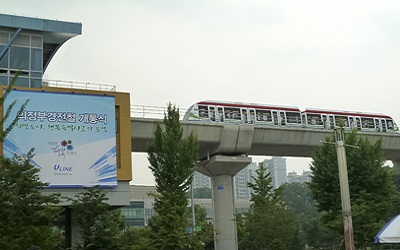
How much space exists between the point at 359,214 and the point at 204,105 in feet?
46.1

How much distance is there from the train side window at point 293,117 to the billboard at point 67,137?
18.2 meters

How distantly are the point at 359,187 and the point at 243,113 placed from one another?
11438 millimetres

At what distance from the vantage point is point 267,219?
150 feet

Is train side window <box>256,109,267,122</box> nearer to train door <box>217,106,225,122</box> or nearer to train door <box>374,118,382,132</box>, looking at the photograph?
train door <box>217,106,225,122</box>

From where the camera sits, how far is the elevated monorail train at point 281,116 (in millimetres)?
40750

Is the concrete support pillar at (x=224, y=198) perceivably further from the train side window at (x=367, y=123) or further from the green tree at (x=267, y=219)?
the train side window at (x=367, y=123)

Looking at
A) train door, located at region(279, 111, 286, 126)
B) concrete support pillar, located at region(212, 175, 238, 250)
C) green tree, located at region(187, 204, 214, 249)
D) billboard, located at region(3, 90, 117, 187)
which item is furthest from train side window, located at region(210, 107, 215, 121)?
billboard, located at region(3, 90, 117, 187)

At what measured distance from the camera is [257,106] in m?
43.4

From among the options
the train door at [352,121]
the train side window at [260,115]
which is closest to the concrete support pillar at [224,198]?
the train side window at [260,115]

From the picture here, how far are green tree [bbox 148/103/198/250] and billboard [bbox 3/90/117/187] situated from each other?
2645mm

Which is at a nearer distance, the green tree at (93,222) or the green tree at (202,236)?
the green tree at (93,222)

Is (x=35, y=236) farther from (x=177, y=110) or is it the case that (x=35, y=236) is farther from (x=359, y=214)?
(x=359, y=214)

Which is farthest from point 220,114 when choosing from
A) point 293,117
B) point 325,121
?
point 325,121

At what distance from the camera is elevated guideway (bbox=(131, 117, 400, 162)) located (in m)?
35.4
